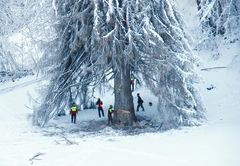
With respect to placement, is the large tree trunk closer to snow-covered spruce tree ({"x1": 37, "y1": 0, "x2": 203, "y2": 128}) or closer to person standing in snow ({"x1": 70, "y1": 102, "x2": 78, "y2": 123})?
snow-covered spruce tree ({"x1": 37, "y1": 0, "x2": 203, "y2": 128})

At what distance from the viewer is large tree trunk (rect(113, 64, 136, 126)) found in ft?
69.7

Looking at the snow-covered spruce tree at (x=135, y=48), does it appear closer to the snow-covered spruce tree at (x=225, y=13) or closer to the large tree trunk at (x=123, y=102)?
the large tree trunk at (x=123, y=102)

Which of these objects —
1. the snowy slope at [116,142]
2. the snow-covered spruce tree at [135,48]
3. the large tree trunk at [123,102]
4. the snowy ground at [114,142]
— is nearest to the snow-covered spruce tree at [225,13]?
the snowy slope at [116,142]

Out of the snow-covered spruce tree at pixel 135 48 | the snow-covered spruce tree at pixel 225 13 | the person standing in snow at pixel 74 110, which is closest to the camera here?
the snow-covered spruce tree at pixel 135 48

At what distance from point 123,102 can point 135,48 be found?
10.2 ft

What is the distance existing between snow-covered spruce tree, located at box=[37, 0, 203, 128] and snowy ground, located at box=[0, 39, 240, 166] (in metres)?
1.54

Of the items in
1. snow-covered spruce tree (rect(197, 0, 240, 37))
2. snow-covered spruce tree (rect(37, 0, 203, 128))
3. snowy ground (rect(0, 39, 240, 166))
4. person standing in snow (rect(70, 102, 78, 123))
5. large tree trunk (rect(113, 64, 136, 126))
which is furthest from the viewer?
snow-covered spruce tree (rect(197, 0, 240, 37))

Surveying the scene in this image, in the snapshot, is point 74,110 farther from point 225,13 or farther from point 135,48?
point 225,13

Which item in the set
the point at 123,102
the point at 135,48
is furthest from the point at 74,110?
the point at 135,48

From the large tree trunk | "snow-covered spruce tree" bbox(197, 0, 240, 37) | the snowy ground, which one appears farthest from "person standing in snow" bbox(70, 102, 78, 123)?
"snow-covered spruce tree" bbox(197, 0, 240, 37)

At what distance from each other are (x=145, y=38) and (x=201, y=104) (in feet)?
13.7

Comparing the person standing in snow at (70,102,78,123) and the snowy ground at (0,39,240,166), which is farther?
the person standing in snow at (70,102,78,123)

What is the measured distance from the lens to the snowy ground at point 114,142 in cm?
1352

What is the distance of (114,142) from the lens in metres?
16.4
